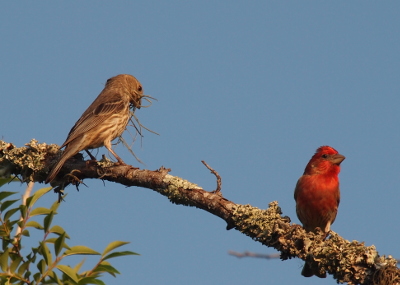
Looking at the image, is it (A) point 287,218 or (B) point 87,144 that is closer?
(A) point 287,218

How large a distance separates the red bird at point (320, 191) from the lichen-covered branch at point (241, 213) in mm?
1909

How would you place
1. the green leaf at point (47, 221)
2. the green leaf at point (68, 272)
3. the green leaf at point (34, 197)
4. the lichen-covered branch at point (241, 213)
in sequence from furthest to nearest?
the lichen-covered branch at point (241, 213) → the green leaf at point (34, 197) → the green leaf at point (47, 221) → the green leaf at point (68, 272)

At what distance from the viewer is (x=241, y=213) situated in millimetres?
4637

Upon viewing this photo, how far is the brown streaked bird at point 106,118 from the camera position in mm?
7293

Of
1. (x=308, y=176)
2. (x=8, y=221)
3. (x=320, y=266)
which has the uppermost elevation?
(x=308, y=176)

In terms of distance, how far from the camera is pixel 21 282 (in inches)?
134

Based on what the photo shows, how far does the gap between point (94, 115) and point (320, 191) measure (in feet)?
10.9


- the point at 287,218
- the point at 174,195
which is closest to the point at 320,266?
the point at 287,218

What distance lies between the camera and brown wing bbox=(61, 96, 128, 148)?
754 cm

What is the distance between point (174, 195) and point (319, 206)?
2284 mm

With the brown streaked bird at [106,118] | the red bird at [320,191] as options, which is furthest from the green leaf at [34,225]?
the red bird at [320,191]

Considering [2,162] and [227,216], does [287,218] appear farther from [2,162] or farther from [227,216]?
[2,162]

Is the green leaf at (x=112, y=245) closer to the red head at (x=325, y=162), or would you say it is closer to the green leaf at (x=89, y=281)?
the green leaf at (x=89, y=281)

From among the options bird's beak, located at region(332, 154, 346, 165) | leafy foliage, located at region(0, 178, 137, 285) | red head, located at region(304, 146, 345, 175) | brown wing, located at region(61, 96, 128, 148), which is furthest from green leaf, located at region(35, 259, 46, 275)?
bird's beak, located at region(332, 154, 346, 165)
